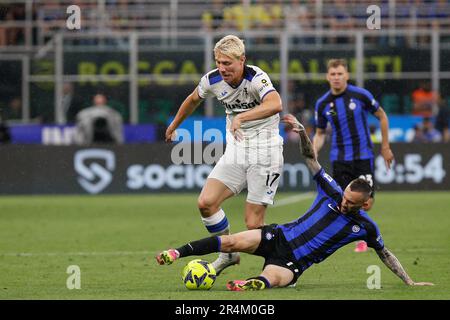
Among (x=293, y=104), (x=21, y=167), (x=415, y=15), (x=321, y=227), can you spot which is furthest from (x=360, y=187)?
(x=415, y=15)

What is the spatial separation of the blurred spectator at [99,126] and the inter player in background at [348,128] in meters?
11.3

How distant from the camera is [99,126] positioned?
23.8m

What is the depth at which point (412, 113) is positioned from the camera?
26.0 metres

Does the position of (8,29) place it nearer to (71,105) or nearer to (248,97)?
(71,105)

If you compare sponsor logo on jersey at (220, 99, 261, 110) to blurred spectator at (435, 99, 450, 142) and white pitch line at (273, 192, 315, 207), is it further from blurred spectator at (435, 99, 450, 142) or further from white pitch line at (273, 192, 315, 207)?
blurred spectator at (435, 99, 450, 142)

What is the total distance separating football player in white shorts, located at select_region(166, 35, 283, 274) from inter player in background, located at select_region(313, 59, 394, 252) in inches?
101

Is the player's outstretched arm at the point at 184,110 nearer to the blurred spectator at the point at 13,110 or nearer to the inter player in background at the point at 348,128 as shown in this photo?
the inter player in background at the point at 348,128

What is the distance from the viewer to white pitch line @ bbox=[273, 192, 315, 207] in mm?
20052

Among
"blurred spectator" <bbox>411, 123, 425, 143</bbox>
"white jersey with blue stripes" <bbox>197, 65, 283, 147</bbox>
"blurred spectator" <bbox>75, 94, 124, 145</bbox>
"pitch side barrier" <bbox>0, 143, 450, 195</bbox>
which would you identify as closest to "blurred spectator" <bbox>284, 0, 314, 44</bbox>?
"blurred spectator" <bbox>411, 123, 425, 143</bbox>

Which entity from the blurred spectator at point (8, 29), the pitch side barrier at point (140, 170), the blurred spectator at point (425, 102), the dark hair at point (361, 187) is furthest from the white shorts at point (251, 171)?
the blurred spectator at point (8, 29)

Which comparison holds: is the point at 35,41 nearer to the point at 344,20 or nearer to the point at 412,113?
the point at 344,20

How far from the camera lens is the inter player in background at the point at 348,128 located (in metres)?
12.9
